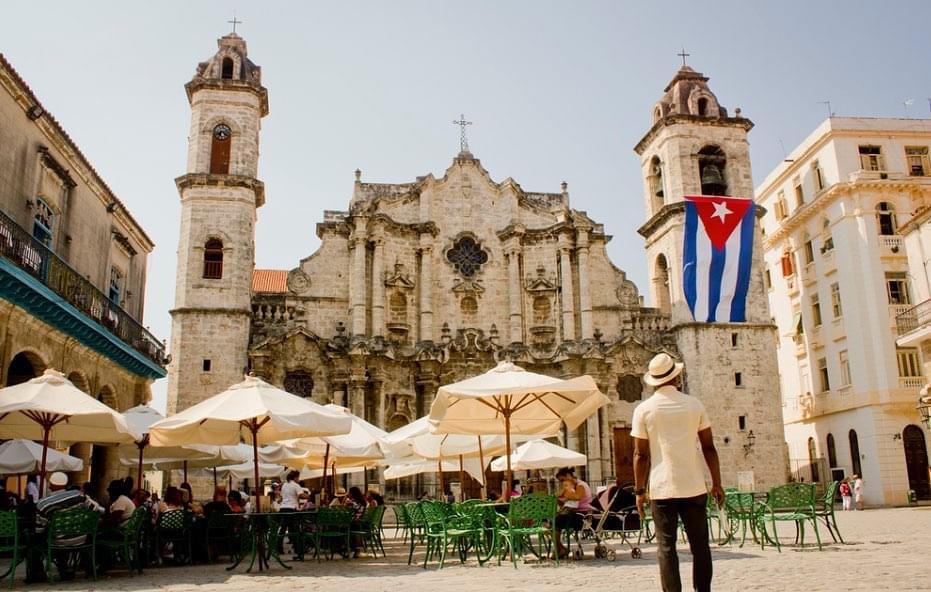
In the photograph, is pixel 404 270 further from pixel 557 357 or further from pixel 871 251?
pixel 871 251

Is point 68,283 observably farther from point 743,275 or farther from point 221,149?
point 743,275

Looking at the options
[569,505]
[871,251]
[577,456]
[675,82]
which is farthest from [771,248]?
[569,505]

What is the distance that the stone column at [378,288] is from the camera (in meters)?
29.1

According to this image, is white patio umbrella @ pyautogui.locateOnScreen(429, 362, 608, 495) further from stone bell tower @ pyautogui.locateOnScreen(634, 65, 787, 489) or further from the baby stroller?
stone bell tower @ pyautogui.locateOnScreen(634, 65, 787, 489)

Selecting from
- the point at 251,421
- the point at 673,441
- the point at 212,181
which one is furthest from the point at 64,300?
the point at 673,441

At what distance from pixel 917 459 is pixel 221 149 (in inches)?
1102

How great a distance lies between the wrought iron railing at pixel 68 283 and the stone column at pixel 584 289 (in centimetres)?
1483

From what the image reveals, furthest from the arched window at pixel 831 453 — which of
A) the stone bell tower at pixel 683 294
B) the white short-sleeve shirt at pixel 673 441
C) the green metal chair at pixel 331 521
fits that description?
the white short-sleeve shirt at pixel 673 441

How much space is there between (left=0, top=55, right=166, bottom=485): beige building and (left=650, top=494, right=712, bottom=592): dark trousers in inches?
501

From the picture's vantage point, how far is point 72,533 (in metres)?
9.82

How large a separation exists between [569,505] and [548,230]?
1993cm

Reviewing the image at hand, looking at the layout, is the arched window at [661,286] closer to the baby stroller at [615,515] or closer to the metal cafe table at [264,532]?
the baby stroller at [615,515]

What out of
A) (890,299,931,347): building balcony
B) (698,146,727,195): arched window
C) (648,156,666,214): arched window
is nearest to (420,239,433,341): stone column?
(648,156,666,214): arched window

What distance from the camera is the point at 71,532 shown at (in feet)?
32.2
